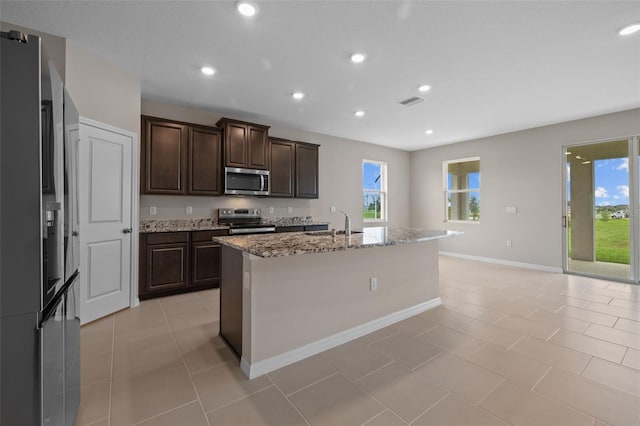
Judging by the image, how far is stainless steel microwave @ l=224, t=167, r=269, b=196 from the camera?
13.9 feet

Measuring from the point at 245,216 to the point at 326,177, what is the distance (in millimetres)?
2010

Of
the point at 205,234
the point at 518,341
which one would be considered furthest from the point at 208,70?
the point at 518,341

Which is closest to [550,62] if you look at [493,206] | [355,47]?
[355,47]

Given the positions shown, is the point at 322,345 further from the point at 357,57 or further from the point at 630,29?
the point at 630,29

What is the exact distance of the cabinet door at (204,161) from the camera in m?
3.98

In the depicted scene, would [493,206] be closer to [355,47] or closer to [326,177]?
[326,177]

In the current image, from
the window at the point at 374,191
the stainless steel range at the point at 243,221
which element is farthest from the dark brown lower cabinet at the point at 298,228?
the window at the point at 374,191

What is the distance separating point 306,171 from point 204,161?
1.85 metres

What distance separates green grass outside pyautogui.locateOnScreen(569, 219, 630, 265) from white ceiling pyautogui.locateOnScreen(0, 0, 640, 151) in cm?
179

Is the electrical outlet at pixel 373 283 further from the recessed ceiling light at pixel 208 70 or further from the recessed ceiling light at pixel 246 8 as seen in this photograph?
the recessed ceiling light at pixel 208 70

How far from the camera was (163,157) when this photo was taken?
12.3 feet

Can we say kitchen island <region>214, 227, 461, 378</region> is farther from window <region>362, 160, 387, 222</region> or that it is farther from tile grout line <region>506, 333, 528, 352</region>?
window <region>362, 160, 387, 222</region>

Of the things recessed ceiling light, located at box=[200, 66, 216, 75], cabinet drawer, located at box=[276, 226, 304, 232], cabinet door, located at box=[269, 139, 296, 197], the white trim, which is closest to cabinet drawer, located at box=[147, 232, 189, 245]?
cabinet drawer, located at box=[276, 226, 304, 232]

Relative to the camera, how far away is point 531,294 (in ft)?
12.4
